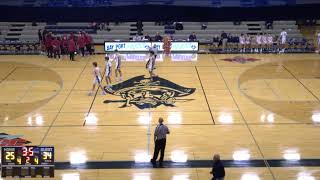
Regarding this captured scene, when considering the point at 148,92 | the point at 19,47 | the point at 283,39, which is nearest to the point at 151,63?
the point at 148,92

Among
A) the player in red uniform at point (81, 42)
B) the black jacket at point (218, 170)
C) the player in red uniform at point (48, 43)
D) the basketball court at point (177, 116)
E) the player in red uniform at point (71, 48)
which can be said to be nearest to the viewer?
the black jacket at point (218, 170)

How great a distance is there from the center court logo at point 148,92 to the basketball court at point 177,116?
4cm

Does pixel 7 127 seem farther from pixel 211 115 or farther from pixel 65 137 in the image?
pixel 211 115

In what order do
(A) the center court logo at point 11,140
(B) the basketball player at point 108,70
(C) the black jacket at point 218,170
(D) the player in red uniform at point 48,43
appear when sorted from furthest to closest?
(D) the player in red uniform at point 48,43, (B) the basketball player at point 108,70, (A) the center court logo at point 11,140, (C) the black jacket at point 218,170

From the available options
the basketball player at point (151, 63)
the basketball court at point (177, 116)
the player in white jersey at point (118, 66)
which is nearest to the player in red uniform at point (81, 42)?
the basketball court at point (177, 116)

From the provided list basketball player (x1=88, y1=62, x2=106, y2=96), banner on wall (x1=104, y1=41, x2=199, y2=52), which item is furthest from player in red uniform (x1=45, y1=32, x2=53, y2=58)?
basketball player (x1=88, y1=62, x2=106, y2=96)

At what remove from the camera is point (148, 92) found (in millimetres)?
20672

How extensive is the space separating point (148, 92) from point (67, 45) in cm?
825

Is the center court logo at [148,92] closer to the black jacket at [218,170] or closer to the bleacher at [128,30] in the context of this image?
the black jacket at [218,170]

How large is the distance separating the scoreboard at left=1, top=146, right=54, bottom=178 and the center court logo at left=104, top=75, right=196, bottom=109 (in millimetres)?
7186

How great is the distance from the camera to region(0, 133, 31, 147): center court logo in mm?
15305

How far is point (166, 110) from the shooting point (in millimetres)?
18609

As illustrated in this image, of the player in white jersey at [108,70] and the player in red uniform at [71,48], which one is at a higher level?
the player in red uniform at [71,48]

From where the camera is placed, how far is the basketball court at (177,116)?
45.9ft
